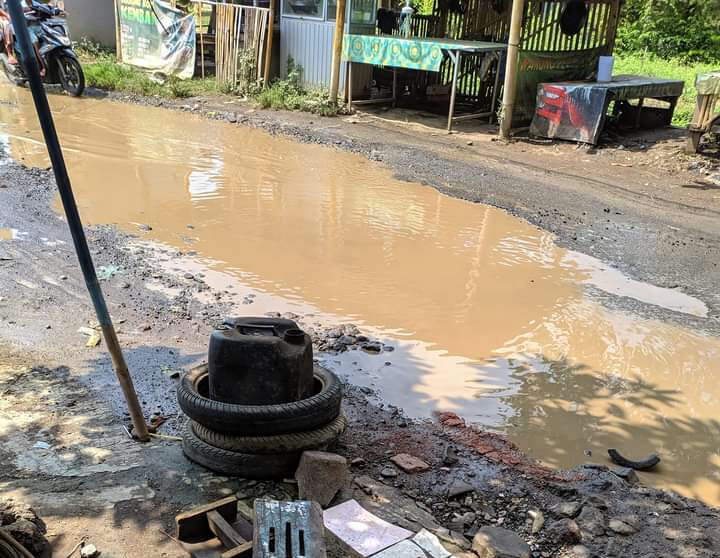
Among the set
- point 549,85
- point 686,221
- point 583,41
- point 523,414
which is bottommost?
point 523,414

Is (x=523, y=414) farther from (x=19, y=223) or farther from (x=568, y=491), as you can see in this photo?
(x=19, y=223)

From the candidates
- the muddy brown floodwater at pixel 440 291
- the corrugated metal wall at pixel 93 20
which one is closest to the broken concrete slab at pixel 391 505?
Result: the muddy brown floodwater at pixel 440 291

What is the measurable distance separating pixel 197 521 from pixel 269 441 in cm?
51

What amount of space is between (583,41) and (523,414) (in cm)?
1108

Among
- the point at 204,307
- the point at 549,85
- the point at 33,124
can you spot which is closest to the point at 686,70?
the point at 549,85

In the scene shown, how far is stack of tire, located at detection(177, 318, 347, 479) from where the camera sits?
3.13 metres

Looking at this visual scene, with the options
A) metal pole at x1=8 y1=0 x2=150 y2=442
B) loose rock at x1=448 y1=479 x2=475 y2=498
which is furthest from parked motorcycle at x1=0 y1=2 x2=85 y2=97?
loose rock at x1=448 y1=479 x2=475 y2=498

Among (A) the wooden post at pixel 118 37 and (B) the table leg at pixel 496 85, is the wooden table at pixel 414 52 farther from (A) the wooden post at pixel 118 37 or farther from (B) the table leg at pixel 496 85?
(A) the wooden post at pixel 118 37

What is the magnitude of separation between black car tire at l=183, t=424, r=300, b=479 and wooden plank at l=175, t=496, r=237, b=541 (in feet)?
1.10

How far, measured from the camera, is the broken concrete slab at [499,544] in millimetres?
2758

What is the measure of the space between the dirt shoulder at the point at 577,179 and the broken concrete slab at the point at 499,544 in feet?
10.7

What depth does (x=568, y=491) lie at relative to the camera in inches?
130

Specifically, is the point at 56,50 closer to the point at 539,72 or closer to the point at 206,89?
the point at 206,89

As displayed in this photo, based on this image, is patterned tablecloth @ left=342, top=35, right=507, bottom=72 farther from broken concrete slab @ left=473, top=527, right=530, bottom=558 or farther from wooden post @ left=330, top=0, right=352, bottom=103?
broken concrete slab @ left=473, top=527, right=530, bottom=558
